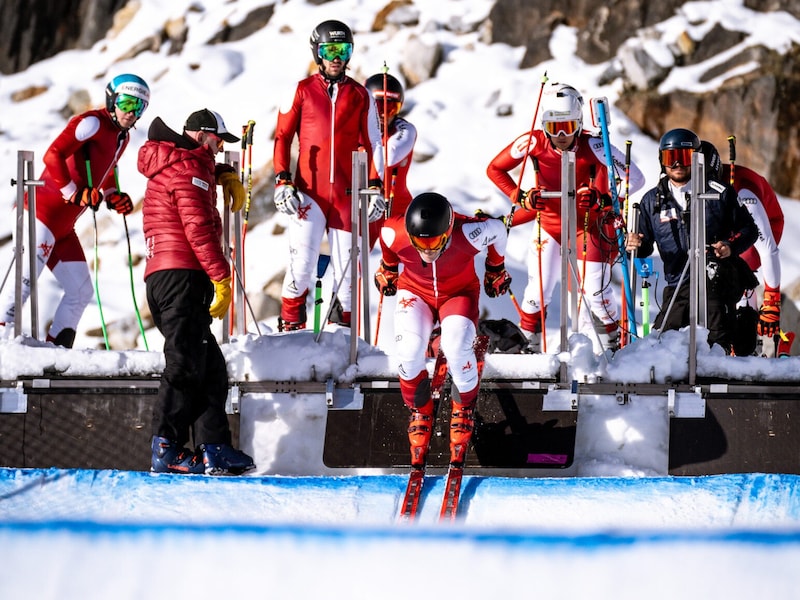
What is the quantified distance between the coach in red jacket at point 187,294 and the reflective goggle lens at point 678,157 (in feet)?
9.57

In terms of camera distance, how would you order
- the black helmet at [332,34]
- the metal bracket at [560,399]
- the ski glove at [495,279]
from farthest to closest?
1. the black helmet at [332,34]
2. the metal bracket at [560,399]
3. the ski glove at [495,279]

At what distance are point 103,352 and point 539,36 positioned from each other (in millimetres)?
14005

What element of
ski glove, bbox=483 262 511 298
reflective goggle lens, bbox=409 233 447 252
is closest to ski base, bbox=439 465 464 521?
ski glove, bbox=483 262 511 298

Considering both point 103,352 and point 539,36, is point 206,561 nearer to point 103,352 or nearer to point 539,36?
point 103,352

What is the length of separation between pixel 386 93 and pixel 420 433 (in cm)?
321

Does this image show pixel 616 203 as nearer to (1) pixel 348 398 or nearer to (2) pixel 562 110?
(2) pixel 562 110

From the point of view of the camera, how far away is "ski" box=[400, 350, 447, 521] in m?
6.54

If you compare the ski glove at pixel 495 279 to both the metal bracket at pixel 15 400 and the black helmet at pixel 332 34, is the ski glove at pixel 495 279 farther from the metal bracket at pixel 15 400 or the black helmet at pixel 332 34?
the metal bracket at pixel 15 400

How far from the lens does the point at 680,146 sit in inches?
313

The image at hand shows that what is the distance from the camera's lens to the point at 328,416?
7.39m

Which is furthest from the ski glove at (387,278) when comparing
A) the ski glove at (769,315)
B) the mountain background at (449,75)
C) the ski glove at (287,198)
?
the mountain background at (449,75)

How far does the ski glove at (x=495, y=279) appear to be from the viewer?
7.14 m

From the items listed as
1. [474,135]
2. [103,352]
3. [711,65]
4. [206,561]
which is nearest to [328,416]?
[103,352]

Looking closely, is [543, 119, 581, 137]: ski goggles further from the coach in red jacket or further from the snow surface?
the coach in red jacket
